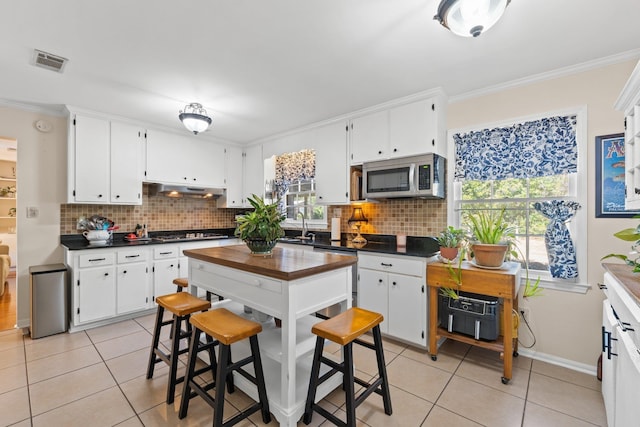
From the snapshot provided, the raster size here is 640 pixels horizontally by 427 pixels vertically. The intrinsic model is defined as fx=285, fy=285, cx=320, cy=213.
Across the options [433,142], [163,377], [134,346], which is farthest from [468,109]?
[134,346]

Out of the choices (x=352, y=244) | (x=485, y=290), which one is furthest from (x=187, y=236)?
(x=485, y=290)

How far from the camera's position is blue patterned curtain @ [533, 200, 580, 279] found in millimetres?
2371

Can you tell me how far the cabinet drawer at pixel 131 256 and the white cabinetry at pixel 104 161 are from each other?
2.23ft

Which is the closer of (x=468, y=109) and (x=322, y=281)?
(x=322, y=281)

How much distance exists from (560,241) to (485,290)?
0.81m

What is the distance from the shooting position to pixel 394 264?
279cm

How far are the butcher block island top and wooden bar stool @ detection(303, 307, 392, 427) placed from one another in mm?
322

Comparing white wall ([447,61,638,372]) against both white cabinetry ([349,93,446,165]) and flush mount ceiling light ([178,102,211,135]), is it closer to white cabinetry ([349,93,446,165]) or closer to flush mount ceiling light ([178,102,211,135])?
white cabinetry ([349,93,446,165])

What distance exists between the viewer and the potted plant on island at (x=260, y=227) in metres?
2.08

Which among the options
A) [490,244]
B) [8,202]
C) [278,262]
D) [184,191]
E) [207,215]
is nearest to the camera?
[278,262]

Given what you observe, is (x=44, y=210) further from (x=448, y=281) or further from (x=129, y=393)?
(x=448, y=281)

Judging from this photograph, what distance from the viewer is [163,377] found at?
225 cm

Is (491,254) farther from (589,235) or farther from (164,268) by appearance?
(164,268)

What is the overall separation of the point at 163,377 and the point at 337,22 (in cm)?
290
